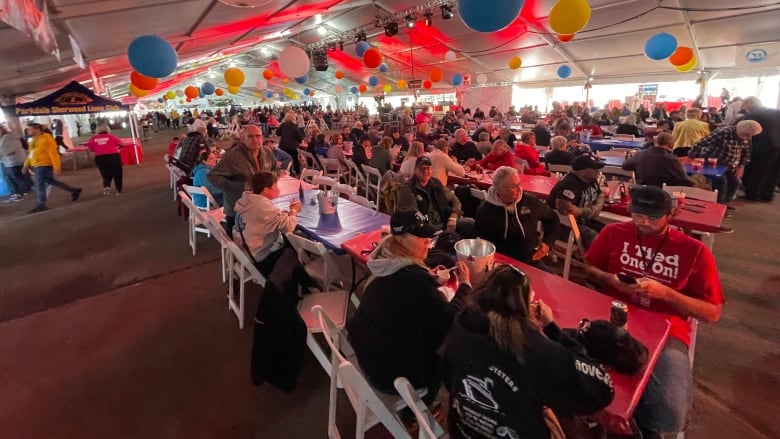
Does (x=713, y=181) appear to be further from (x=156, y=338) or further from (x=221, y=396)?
(x=156, y=338)

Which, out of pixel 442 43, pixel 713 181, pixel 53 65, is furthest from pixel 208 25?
pixel 442 43

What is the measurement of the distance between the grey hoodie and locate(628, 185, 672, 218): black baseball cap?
6.77ft

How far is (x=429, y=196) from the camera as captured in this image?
3283 millimetres

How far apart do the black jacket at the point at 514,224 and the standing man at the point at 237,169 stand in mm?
2043

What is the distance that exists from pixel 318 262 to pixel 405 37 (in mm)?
13536

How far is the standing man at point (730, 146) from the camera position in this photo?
493 cm

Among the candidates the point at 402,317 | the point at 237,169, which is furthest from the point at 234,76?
the point at 402,317

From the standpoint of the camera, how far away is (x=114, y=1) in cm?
384

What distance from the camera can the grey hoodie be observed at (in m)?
2.69

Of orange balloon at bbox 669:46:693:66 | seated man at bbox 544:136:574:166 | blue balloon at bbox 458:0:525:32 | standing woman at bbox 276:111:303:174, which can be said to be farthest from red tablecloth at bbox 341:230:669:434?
orange balloon at bbox 669:46:693:66

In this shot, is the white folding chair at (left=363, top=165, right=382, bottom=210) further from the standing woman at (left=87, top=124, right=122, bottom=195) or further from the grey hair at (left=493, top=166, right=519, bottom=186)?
the standing woman at (left=87, top=124, right=122, bottom=195)

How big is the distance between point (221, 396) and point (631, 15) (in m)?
12.3

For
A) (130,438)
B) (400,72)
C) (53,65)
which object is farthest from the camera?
(400,72)

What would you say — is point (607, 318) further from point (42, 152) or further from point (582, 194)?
point (42, 152)
